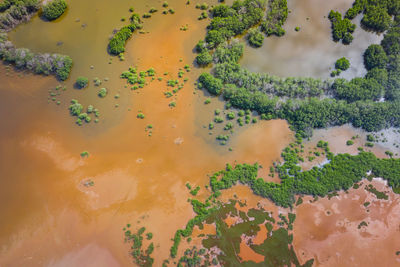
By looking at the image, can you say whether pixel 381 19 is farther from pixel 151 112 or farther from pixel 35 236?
pixel 35 236

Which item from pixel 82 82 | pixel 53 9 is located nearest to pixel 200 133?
pixel 82 82

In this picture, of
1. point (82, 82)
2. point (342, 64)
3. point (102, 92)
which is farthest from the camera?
point (342, 64)

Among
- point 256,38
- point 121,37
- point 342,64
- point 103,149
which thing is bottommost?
point 103,149

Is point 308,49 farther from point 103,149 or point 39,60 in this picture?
point 39,60

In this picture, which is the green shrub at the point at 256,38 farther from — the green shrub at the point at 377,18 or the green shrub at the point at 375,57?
the green shrub at the point at 377,18

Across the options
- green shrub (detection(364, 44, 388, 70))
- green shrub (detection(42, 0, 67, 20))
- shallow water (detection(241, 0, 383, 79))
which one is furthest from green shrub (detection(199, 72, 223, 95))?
green shrub (detection(42, 0, 67, 20))

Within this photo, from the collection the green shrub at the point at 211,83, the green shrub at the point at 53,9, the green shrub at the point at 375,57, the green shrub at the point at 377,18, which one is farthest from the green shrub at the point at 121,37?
the green shrub at the point at 377,18

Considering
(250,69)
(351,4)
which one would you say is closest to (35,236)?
(250,69)
